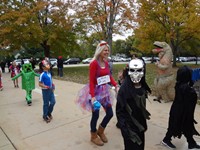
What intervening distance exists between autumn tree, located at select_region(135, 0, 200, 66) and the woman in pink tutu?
13834 millimetres

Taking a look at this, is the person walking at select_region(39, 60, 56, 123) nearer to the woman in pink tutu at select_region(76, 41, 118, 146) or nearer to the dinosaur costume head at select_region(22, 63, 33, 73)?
the woman in pink tutu at select_region(76, 41, 118, 146)

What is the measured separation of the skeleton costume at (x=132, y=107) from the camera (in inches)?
101

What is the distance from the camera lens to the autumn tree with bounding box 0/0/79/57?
18312 millimetres

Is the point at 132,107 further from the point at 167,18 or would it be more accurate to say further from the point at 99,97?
the point at 167,18

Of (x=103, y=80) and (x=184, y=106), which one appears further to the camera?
(x=103, y=80)

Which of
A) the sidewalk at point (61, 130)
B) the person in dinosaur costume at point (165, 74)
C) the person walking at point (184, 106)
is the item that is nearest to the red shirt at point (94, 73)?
the sidewalk at point (61, 130)

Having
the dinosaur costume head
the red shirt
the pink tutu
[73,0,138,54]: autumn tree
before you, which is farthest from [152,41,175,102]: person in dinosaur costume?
[73,0,138,54]: autumn tree

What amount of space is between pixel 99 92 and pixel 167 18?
17.6 m

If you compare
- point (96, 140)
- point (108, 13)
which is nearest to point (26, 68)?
point (96, 140)

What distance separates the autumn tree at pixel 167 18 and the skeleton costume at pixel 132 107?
14.8 metres

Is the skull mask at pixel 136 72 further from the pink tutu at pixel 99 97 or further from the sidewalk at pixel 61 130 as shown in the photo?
the sidewalk at pixel 61 130

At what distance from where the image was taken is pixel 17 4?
19922 millimetres

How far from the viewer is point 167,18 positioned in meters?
19.1

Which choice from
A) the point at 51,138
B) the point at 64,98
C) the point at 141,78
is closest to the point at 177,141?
the point at 141,78
